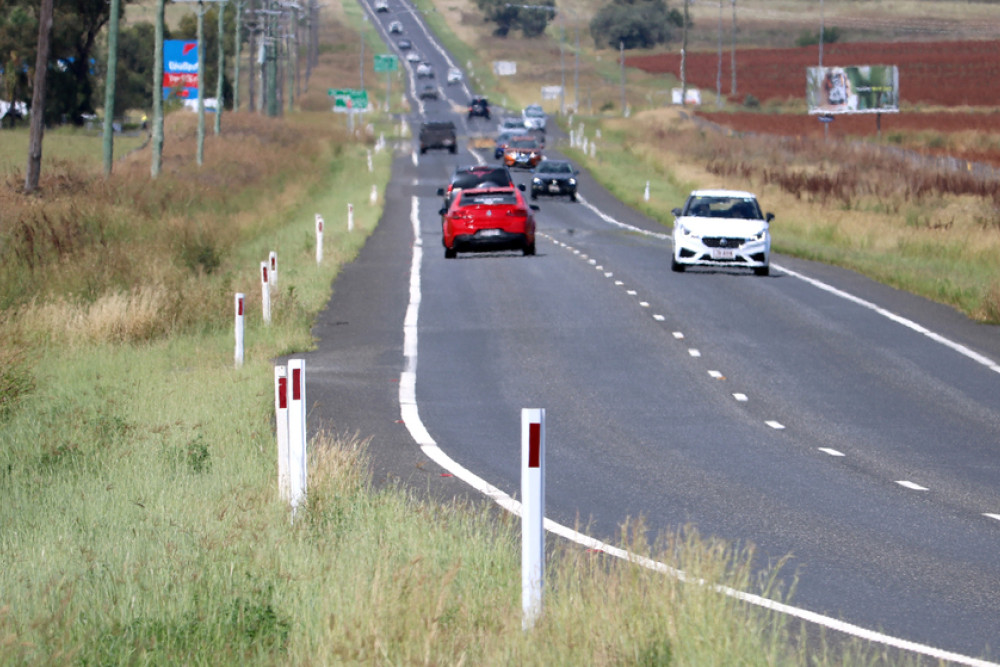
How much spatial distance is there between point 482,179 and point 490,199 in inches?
153

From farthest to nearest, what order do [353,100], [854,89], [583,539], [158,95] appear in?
[353,100] < [854,89] < [158,95] < [583,539]

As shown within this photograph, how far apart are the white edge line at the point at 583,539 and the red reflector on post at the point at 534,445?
58cm

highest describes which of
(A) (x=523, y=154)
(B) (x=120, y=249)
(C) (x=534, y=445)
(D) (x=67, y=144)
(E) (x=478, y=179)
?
(D) (x=67, y=144)

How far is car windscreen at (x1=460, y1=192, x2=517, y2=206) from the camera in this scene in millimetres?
31016

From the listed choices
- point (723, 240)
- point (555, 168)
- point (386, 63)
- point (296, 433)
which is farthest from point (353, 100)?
point (296, 433)

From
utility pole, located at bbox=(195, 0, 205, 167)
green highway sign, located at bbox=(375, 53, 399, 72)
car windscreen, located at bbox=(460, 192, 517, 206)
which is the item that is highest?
green highway sign, located at bbox=(375, 53, 399, 72)

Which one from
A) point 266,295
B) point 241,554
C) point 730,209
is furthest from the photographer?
point 730,209

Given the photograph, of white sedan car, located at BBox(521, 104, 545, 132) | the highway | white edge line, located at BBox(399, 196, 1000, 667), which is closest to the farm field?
white sedan car, located at BBox(521, 104, 545, 132)

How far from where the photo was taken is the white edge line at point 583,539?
674 centimetres

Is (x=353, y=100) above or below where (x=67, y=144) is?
above

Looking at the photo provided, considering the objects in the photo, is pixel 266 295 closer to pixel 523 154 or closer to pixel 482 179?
pixel 482 179

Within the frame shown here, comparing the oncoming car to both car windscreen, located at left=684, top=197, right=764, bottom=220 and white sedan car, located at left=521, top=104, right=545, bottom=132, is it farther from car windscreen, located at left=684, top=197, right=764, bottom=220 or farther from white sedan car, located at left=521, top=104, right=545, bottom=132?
white sedan car, located at left=521, top=104, right=545, bottom=132

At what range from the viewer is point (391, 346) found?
63.7ft

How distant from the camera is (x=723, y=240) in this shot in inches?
1107
